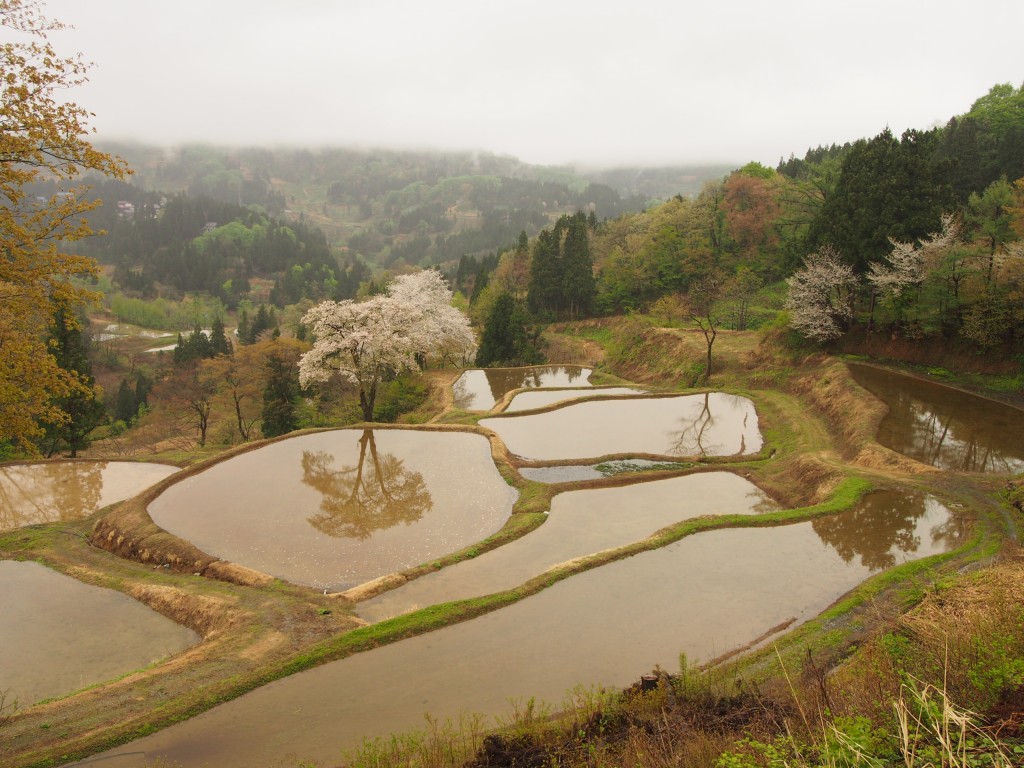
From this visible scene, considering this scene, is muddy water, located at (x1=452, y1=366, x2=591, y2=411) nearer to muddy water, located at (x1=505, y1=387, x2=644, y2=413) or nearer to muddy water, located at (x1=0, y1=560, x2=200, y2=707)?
muddy water, located at (x1=505, y1=387, x2=644, y2=413)

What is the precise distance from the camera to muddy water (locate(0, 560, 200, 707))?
39.4ft

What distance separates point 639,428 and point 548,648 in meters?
17.1

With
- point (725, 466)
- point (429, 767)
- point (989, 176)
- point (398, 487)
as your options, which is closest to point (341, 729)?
point (429, 767)

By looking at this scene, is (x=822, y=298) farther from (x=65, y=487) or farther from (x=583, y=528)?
(x=65, y=487)

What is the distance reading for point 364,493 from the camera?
20188 millimetres

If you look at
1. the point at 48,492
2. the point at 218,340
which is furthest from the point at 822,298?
the point at 218,340

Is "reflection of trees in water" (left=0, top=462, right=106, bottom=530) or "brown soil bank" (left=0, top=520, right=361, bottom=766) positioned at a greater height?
"brown soil bank" (left=0, top=520, right=361, bottom=766)

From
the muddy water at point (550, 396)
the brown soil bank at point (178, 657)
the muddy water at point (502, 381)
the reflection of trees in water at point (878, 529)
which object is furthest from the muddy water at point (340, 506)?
the muddy water at point (502, 381)

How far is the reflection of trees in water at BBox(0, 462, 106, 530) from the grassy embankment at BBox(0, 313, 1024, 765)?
2133 millimetres

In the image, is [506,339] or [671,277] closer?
[506,339]

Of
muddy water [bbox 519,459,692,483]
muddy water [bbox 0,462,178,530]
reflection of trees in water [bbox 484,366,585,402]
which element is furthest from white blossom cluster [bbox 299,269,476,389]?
muddy water [bbox 519,459,692,483]

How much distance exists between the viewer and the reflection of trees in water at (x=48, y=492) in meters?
21.5

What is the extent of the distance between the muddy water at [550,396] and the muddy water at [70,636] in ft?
65.9

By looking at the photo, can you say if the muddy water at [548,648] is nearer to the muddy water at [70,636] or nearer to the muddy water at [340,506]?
the muddy water at [340,506]
